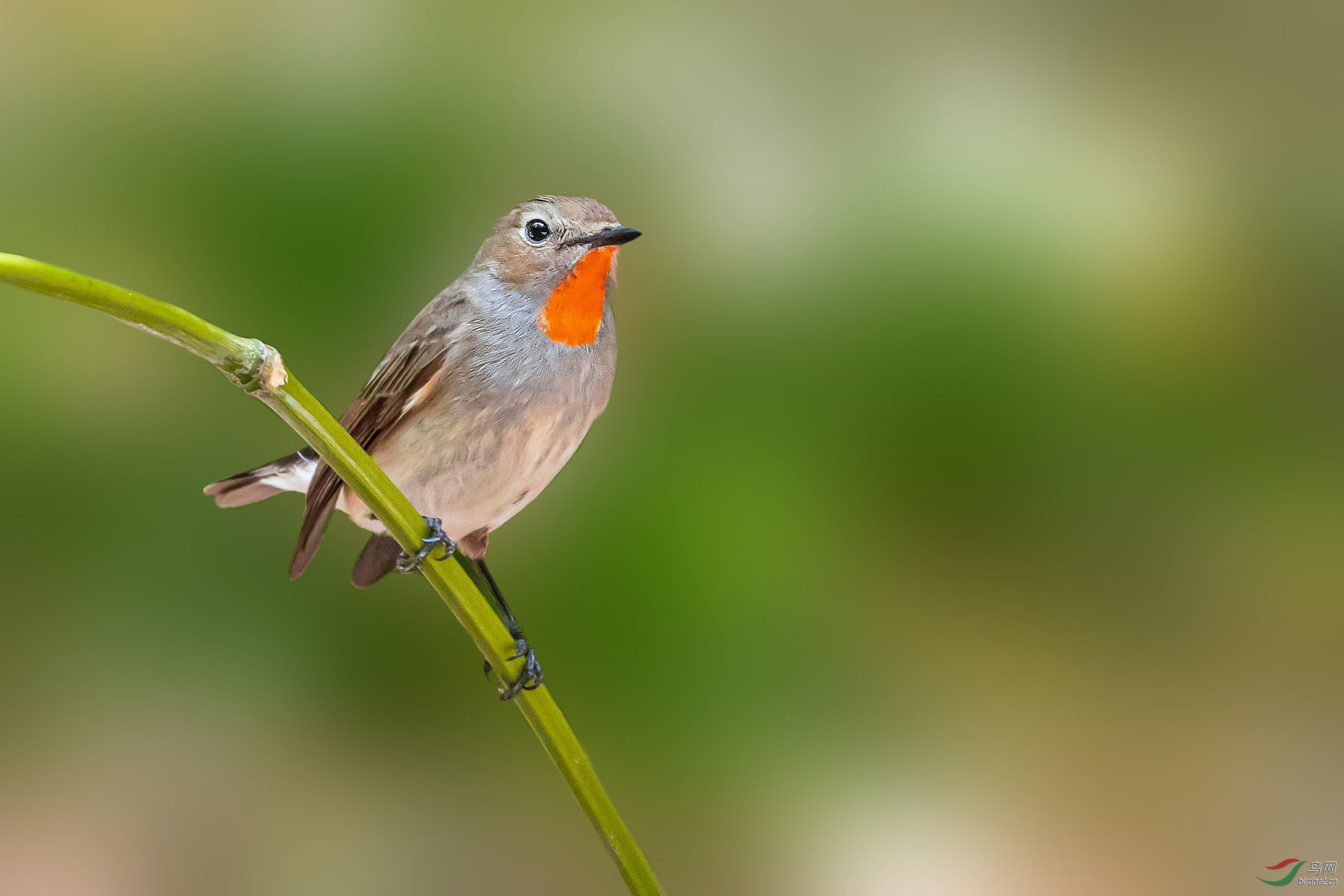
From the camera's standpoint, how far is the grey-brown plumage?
35.8 inches

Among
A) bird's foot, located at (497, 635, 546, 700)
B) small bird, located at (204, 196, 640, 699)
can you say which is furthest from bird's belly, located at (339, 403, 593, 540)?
bird's foot, located at (497, 635, 546, 700)

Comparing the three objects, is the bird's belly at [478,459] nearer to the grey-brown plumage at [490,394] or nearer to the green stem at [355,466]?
the grey-brown plumage at [490,394]

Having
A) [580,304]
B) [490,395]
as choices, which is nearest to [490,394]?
[490,395]

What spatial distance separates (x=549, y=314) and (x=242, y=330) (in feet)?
1.83

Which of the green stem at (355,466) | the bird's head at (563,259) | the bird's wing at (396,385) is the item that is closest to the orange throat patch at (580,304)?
the bird's head at (563,259)

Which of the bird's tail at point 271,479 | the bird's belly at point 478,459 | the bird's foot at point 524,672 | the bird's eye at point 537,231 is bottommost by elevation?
the bird's foot at point 524,672

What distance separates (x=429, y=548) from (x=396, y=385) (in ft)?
1.04

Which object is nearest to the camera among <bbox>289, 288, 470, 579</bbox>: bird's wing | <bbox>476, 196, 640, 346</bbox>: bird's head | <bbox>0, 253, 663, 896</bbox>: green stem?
<bbox>0, 253, 663, 896</bbox>: green stem

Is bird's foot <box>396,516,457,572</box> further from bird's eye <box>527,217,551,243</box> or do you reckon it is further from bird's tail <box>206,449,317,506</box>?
bird's eye <box>527,217,551,243</box>

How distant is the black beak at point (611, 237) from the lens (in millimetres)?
810

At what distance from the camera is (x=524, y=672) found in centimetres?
97

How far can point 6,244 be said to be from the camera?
4.50 feet

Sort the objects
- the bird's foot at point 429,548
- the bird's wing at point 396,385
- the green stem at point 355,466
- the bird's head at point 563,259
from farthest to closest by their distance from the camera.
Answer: the bird's wing at point 396,385 → the bird's head at point 563,259 → the bird's foot at point 429,548 → the green stem at point 355,466

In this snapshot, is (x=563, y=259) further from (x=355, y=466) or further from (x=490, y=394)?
(x=355, y=466)
